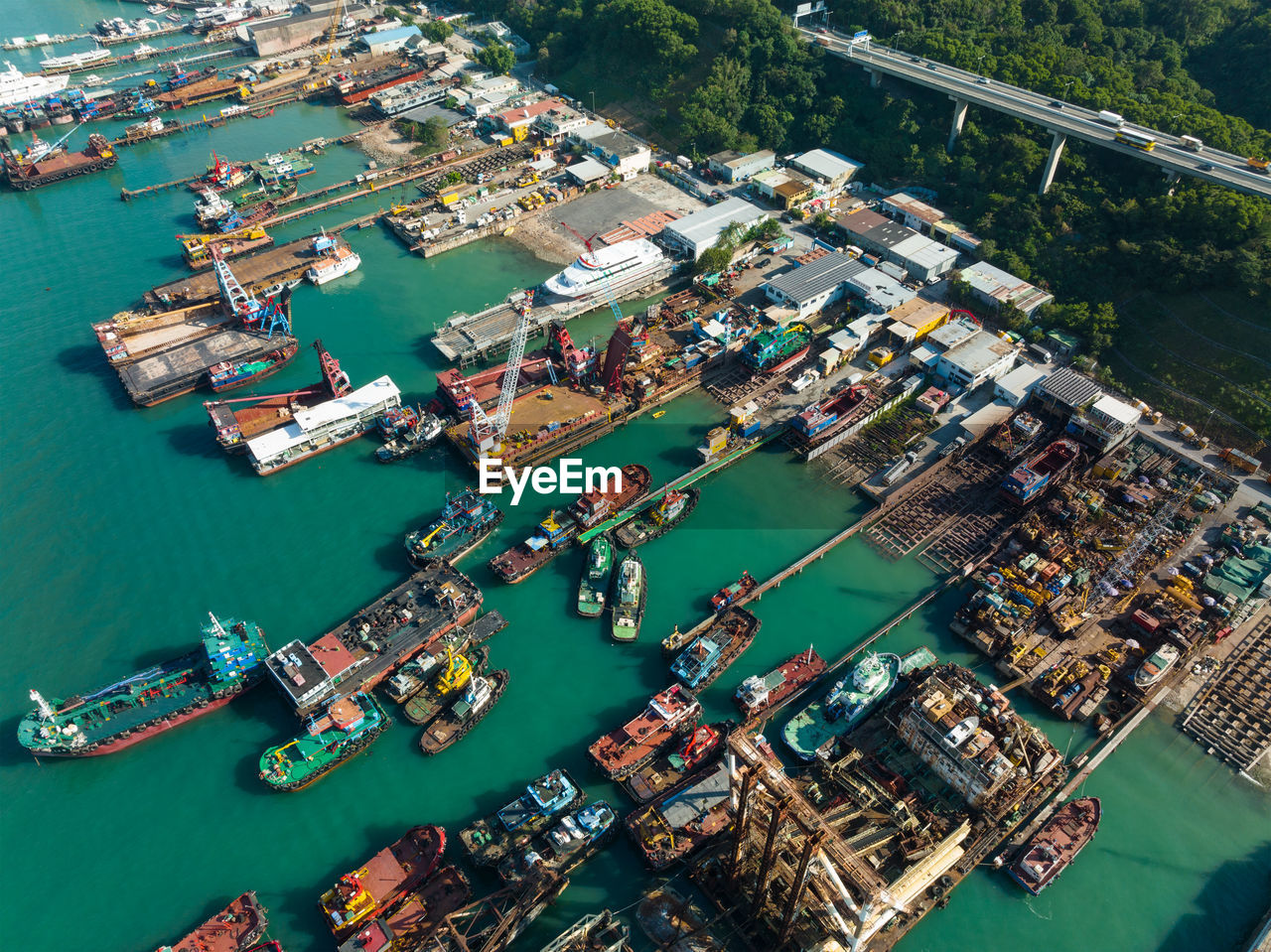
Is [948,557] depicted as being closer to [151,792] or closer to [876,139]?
[151,792]

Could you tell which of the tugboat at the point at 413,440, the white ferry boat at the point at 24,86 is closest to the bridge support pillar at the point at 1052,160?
the tugboat at the point at 413,440

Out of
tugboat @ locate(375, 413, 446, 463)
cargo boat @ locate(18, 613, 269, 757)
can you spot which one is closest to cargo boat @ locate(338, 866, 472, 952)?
cargo boat @ locate(18, 613, 269, 757)

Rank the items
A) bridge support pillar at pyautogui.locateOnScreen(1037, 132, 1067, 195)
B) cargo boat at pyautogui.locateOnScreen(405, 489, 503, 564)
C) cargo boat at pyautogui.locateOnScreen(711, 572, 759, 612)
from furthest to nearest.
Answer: bridge support pillar at pyautogui.locateOnScreen(1037, 132, 1067, 195) → cargo boat at pyautogui.locateOnScreen(405, 489, 503, 564) → cargo boat at pyautogui.locateOnScreen(711, 572, 759, 612)

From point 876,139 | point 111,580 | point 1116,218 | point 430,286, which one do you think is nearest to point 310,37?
point 430,286

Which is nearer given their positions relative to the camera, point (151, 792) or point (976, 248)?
point (151, 792)

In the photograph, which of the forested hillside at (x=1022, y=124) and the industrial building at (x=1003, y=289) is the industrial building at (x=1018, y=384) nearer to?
the forested hillside at (x=1022, y=124)

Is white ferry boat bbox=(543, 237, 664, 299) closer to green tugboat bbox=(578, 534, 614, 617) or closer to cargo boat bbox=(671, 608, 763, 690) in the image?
green tugboat bbox=(578, 534, 614, 617)
